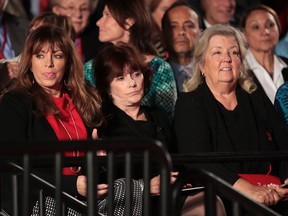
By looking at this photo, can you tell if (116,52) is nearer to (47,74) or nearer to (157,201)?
(47,74)

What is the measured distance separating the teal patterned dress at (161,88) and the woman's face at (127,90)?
604 millimetres

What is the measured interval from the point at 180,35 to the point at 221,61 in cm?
160

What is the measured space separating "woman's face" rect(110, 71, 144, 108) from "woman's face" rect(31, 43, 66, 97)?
452mm

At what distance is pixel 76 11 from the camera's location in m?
10.7

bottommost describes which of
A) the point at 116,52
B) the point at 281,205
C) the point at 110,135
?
the point at 281,205

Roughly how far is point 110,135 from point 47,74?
0.71 meters

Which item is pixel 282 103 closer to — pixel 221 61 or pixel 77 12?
pixel 221 61

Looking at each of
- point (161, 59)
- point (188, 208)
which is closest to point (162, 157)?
point (188, 208)

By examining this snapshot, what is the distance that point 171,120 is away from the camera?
9359 mm

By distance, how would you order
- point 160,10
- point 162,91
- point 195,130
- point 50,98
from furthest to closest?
1. point 160,10
2. point 162,91
3. point 195,130
4. point 50,98

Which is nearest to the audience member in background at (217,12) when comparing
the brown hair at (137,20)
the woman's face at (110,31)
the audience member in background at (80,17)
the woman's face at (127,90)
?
the audience member in background at (80,17)

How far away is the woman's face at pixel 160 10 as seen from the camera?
11305mm

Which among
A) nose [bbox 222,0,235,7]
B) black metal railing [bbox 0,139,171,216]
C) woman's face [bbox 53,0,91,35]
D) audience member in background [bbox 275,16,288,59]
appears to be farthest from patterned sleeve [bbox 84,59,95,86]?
audience member in background [bbox 275,16,288,59]

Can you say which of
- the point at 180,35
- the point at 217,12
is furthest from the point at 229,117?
the point at 217,12
